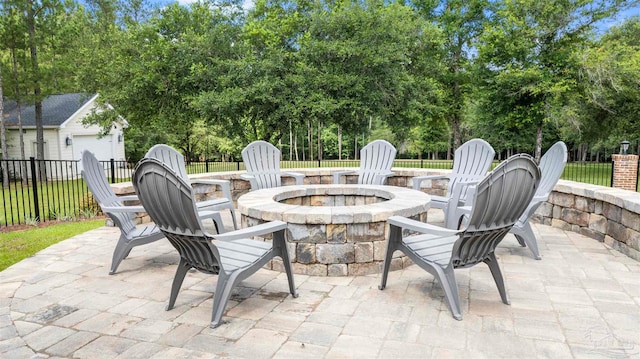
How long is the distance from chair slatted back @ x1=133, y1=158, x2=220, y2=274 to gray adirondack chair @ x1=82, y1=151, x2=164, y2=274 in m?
0.95

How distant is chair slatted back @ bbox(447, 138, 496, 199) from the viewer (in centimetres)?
466

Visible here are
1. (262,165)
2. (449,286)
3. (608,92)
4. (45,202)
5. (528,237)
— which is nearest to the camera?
(449,286)

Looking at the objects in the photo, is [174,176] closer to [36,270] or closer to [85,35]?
[36,270]

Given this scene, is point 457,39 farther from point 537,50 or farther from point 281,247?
point 281,247

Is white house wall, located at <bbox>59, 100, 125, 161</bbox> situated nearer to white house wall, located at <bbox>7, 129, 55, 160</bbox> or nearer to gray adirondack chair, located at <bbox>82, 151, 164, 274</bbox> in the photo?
white house wall, located at <bbox>7, 129, 55, 160</bbox>

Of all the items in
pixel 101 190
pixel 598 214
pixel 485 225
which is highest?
pixel 101 190

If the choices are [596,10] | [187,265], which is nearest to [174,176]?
[187,265]

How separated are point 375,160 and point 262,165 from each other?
1616 millimetres

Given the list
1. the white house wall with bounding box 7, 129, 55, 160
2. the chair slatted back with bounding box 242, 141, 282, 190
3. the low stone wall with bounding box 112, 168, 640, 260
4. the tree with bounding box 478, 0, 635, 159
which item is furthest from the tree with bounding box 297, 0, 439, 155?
the white house wall with bounding box 7, 129, 55, 160

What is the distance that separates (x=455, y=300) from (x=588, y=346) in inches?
26.9

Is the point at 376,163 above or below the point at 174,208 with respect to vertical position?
above

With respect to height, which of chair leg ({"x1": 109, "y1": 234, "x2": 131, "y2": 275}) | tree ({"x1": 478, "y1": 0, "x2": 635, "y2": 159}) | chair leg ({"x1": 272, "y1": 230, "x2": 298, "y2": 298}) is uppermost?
tree ({"x1": 478, "y1": 0, "x2": 635, "y2": 159})

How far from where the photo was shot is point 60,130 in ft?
52.6

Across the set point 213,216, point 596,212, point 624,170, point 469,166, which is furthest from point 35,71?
point 624,170
